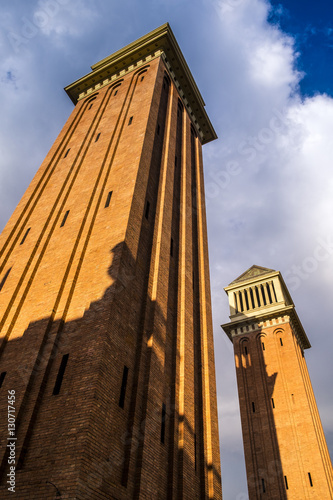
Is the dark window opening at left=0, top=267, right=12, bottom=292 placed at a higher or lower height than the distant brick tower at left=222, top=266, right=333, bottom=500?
lower

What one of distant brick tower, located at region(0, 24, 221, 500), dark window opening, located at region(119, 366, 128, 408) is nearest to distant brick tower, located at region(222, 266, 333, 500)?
distant brick tower, located at region(0, 24, 221, 500)

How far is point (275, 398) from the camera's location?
108 feet

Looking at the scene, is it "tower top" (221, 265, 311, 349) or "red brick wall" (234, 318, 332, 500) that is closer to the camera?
"red brick wall" (234, 318, 332, 500)

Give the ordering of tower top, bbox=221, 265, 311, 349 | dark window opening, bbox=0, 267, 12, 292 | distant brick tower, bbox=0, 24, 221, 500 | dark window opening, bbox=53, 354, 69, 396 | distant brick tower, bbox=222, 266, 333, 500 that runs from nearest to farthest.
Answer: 1. distant brick tower, bbox=0, 24, 221, 500
2. dark window opening, bbox=53, 354, 69, 396
3. dark window opening, bbox=0, 267, 12, 292
4. distant brick tower, bbox=222, 266, 333, 500
5. tower top, bbox=221, 265, 311, 349

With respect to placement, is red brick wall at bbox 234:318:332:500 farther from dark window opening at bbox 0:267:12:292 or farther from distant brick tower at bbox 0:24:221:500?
dark window opening at bbox 0:267:12:292

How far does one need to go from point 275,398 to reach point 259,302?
1043 centimetres

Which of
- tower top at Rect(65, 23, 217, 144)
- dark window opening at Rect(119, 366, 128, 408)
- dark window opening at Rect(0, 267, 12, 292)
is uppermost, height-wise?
tower top at Rect(65, 23, 217, 144)

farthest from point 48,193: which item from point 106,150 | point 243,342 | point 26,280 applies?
point 243,342

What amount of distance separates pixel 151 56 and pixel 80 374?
83.2 feet

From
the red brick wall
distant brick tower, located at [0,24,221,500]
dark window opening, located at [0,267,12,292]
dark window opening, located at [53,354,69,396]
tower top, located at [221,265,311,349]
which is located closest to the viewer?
distant brick tower, located at [0,24,221,500]

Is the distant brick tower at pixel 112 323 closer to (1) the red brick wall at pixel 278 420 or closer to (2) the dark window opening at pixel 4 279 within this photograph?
(2) the dark window opening at pixel 4 279

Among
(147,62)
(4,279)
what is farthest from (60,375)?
(147,62)

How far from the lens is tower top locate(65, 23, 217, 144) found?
28609 millimetres

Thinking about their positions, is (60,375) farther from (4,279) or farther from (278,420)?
(278,420)
